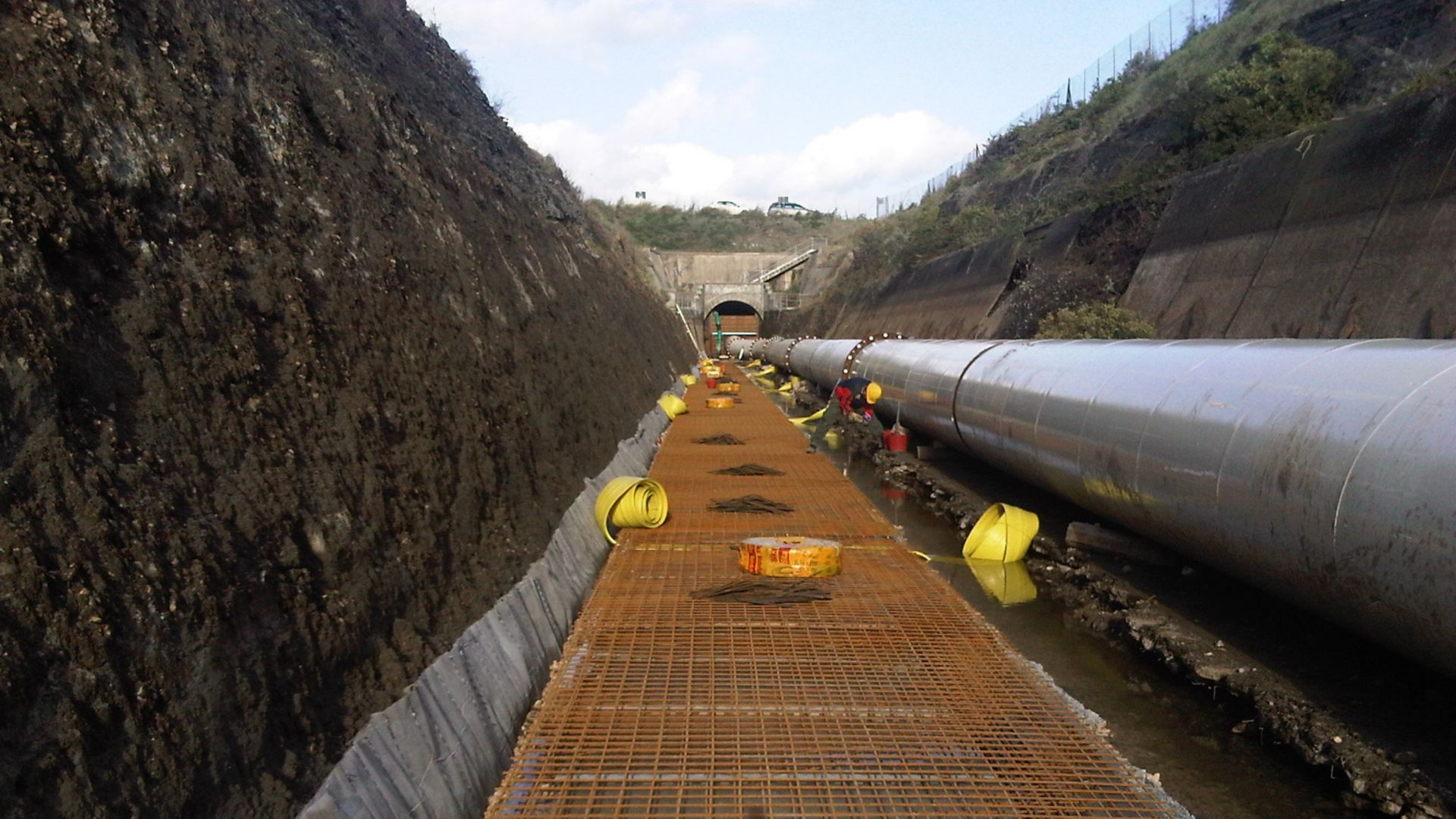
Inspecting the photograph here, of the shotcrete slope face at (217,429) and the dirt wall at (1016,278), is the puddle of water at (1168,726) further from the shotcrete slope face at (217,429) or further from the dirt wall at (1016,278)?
the dirt wall at (1016,278)

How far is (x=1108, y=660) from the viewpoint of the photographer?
24.6 ft

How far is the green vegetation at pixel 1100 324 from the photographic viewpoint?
1981cm

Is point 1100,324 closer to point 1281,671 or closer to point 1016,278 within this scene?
point 1016,278

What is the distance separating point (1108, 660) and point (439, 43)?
887 inches

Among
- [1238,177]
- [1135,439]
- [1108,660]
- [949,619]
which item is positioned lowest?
[1108,660]

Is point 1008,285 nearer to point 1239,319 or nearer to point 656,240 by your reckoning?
point 1239,319

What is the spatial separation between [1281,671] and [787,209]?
91790 mm

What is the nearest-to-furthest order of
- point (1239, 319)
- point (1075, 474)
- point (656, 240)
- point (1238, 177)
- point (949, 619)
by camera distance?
point (949, 619) < point (1075, 474) < point (1239, 319) < point (1238, 177) < point (656, 240)

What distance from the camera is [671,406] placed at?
20.9 metres

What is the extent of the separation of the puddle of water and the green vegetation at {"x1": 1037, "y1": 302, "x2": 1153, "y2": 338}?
1255 centimetres

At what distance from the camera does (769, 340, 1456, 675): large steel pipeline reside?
486 cm

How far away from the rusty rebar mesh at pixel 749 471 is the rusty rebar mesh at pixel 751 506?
84.6 inches

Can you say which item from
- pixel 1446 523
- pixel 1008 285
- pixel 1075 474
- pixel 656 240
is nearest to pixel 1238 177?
pixel 1008 285

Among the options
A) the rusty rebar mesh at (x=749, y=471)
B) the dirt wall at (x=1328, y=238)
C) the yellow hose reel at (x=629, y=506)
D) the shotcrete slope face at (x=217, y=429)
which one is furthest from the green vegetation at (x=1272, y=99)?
the shotcrete slope face at (x=217, y=429)
